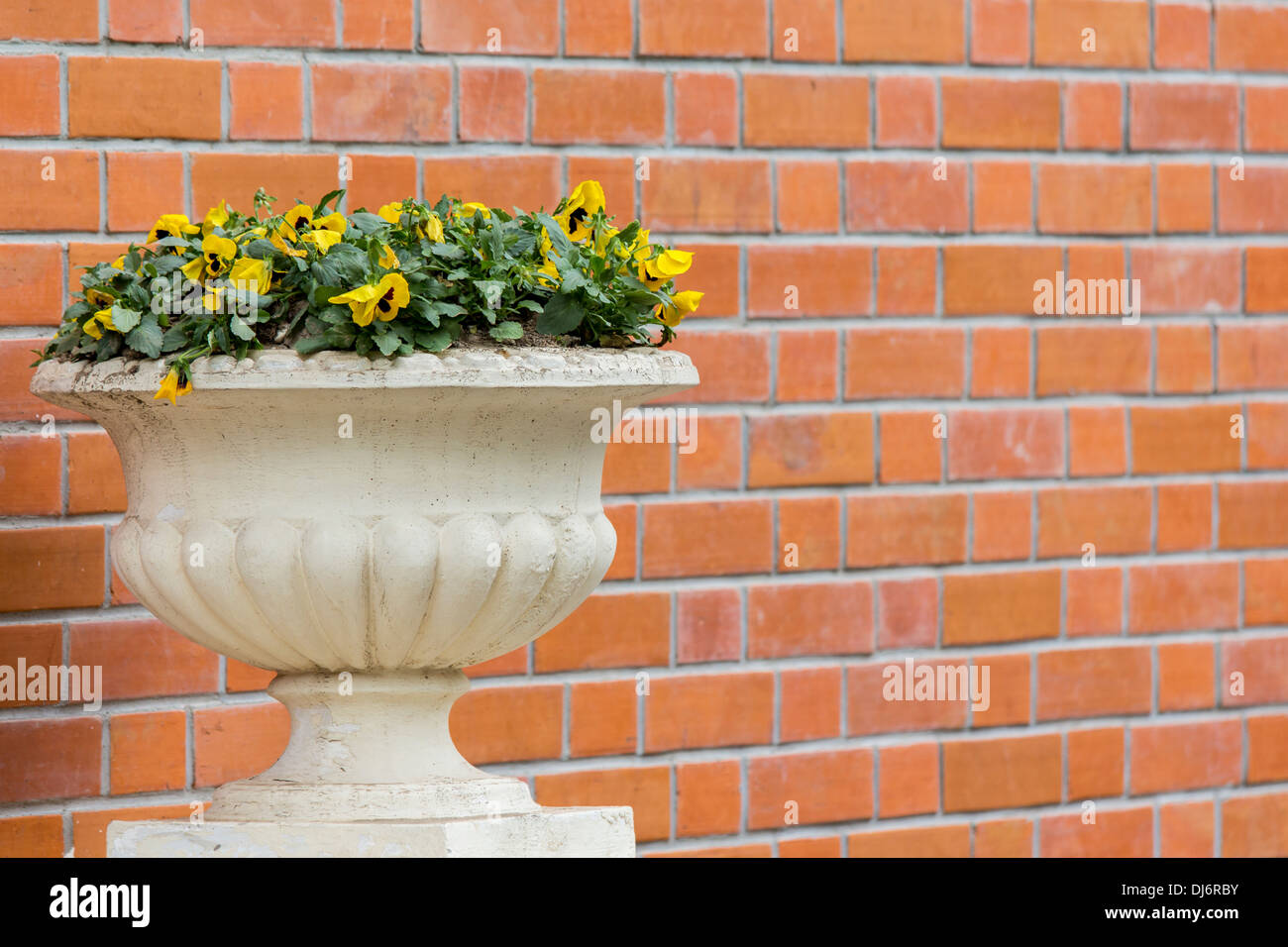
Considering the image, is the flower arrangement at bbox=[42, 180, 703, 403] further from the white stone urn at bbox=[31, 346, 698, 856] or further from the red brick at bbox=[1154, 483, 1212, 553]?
the red brick at bbox=[1154, 483, 1212, 553]

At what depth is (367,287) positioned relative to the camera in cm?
159

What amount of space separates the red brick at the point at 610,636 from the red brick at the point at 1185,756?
2.79 feet

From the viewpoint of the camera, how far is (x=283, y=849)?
1.69 metres

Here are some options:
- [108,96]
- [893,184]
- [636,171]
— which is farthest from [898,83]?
[108,96]

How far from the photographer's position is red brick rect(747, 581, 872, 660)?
252 cm

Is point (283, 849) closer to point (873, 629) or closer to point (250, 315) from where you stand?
point (250, 315)

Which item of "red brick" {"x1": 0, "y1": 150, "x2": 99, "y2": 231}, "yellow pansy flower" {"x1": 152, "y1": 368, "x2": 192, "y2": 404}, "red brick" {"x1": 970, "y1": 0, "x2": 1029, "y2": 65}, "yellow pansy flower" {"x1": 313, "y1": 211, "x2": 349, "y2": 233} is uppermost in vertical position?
"red brick" {"x1": 970, "y1": 0, "x2": 1029, "y2": 65}

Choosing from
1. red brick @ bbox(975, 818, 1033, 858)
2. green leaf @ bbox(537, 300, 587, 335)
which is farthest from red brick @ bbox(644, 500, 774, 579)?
green leaf @ bbox(537, 300, 587, 335)

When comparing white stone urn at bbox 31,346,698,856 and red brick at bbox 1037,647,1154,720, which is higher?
white stone urn at bbox 31,346,698,856

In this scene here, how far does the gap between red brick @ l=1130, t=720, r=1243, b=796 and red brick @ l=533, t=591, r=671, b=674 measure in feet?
2.79

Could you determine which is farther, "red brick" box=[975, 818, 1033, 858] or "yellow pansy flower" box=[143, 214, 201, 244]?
"red brick" box=[975, 818, 1033, 858]

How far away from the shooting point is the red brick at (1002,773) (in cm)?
264

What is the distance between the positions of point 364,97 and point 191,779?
3.15 ft

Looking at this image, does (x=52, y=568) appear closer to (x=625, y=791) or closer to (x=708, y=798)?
(x=625, y=791)
